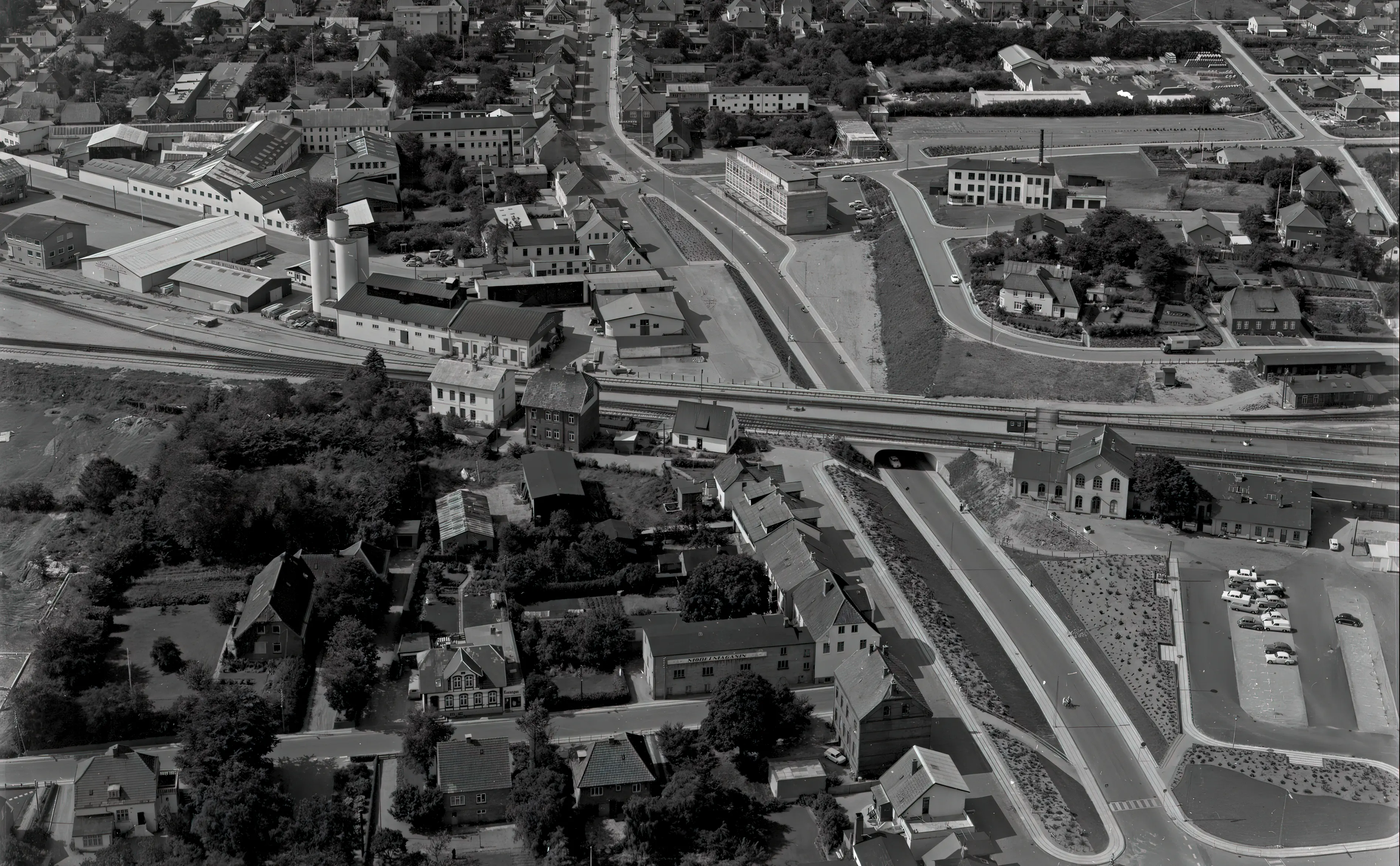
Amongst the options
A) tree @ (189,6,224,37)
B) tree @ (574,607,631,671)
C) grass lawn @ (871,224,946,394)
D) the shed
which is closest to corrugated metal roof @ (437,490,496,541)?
tree @ (574,607,631,671)

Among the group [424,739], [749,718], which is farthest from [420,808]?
[749,718]

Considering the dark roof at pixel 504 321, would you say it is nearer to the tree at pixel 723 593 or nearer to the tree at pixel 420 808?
the tree at pixel 723 593

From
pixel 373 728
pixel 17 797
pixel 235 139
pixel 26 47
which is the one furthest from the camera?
pixel 26 47

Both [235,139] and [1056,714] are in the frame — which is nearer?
[1056,714]

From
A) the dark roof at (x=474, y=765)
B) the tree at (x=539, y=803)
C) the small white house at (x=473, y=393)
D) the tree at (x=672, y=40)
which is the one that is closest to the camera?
the tree at (x=539, y=803)

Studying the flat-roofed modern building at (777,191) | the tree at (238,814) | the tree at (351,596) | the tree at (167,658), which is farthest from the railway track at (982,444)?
the tree at (238,814)

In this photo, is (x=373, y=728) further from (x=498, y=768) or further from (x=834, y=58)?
(x=834, y=58)

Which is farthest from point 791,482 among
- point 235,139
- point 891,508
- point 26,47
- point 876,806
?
point 26,47
